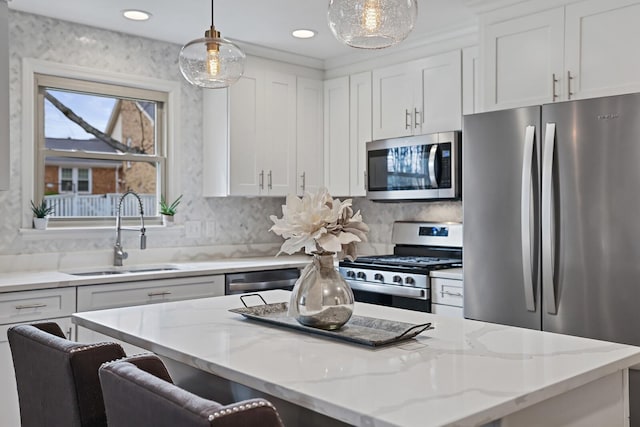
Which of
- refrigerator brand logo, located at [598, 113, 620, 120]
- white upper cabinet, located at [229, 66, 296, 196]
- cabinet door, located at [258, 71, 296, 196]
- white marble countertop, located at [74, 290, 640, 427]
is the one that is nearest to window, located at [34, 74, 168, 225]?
white upper cabinet, located at [229, 66, 296, 196]

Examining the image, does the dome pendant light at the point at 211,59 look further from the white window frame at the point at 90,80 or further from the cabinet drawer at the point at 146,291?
the white window frame at the point at 90,80

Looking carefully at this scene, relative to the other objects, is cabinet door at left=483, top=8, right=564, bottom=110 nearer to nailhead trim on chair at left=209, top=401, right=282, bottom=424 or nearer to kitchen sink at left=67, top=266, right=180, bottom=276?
kitchen sink at left=67, top=266, right=180, bottom=276

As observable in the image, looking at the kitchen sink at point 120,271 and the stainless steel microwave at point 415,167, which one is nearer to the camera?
the kitchen sink at point 120,271

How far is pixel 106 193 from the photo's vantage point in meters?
4.05

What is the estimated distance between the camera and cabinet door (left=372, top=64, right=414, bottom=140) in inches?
165

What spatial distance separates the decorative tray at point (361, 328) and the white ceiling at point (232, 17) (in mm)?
2042

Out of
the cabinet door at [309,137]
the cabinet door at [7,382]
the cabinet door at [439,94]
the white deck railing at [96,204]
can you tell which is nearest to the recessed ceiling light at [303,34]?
the cabinet door at [309,137]

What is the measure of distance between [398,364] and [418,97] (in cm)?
294

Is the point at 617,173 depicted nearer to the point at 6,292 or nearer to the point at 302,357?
the point at 302,357

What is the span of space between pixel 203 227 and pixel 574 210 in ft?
8.60

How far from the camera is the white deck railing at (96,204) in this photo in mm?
3836

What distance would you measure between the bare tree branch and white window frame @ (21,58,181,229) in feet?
0.54

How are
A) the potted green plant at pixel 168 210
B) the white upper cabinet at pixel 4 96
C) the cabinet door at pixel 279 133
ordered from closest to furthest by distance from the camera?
the white upper cabinet at pixel 4 96 → the potted green plant at pixel 168 210 → the cabinet door at pixel 279 133

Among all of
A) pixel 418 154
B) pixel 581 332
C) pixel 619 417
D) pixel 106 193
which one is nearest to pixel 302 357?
pixel 619 417
